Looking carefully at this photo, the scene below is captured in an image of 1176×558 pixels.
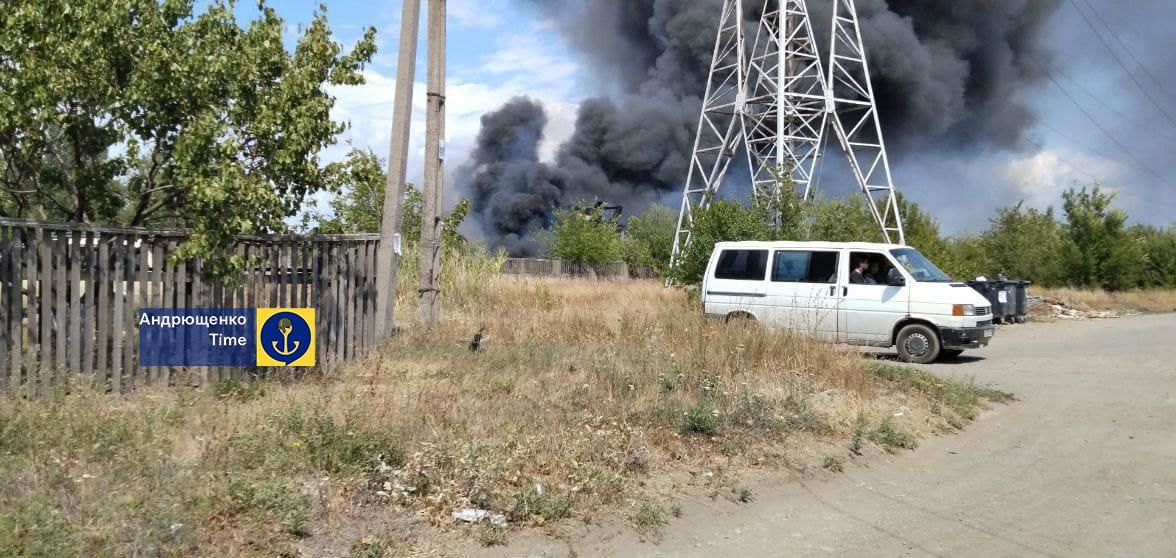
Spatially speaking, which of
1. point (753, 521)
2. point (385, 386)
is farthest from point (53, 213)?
point (753, 521)

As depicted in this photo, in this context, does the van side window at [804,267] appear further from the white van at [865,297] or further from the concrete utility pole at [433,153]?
the concrete utility pole at [433,153]

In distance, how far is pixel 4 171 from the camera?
26.5 feet

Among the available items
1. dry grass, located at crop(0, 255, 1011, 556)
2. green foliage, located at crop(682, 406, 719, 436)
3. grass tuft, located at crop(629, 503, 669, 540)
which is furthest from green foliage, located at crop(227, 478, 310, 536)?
green foliage, located at crop(682, 406, 719, 436)

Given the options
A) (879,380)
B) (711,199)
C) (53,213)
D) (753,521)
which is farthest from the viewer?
(711,199)

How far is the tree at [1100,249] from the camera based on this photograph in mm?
40281

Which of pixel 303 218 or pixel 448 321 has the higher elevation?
pixel 303 218

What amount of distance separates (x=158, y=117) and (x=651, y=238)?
5115 centimetres

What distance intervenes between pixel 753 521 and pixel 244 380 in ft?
16.1

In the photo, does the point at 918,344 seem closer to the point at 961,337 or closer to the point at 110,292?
the point at 961,337

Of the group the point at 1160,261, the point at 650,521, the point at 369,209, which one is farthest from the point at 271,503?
the point at 1160,261

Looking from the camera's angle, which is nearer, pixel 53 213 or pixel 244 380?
pixel 244 380

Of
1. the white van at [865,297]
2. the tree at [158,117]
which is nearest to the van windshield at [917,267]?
the white van at [865,297]

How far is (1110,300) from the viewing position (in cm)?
3725

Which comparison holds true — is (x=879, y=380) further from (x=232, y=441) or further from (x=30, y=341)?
(x=30, y=341)
